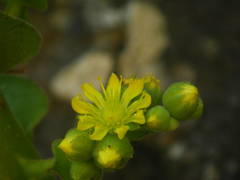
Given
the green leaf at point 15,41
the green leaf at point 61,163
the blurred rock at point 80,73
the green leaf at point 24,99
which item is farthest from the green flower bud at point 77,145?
the blurred rock at point 80,73

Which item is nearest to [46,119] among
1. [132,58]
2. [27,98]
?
[132,58]

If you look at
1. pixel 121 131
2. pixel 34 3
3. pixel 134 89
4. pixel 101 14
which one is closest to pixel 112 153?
pixel 121 131

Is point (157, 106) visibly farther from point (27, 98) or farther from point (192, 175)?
point (192, 175)

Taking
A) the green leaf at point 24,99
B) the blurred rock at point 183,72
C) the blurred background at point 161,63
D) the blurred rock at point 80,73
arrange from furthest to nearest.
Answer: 1. the blurred rock at point 80,73
2. the blurred rock at point 183,72
3. the blurred background at point 161,63
4. the green leaf at point 24,99

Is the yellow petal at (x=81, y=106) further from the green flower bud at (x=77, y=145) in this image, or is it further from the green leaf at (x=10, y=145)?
the green leaf at (x=10, y=145)

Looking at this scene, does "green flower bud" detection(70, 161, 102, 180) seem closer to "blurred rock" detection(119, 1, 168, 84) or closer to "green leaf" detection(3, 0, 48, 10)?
"green leaf" detection(3, 0, 48, 10)

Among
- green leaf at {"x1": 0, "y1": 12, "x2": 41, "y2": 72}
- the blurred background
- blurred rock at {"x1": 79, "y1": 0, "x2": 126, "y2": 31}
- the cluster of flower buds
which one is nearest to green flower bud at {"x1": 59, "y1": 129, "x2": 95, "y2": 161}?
the cluster of flower buds
